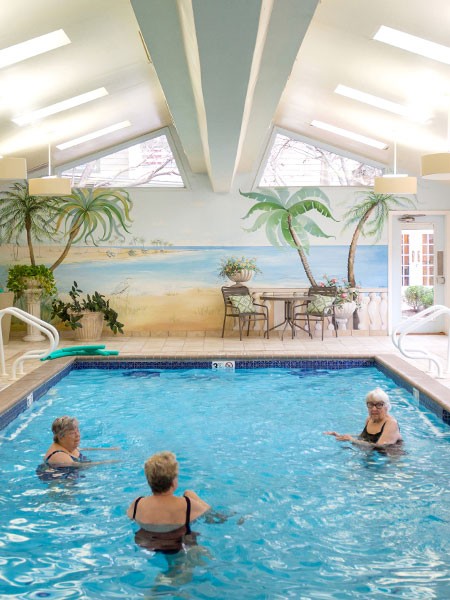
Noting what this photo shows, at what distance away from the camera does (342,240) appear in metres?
13.4

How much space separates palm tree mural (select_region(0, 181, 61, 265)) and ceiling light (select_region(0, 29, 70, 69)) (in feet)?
19.4

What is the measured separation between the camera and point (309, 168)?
1335cm

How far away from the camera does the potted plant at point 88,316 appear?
12.3 metres

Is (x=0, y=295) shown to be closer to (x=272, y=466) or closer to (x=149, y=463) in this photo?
(x=272, y=466)

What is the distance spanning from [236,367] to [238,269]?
2.78 meters

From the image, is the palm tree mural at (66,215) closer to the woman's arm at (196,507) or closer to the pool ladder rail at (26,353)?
the pool ladder rail at (26,353)

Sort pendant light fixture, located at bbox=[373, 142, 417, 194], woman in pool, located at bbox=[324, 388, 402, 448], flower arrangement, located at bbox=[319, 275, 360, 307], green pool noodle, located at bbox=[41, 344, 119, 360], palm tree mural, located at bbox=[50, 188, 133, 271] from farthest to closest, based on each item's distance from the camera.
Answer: palm tree mural, located at bbox=[50, 188, 133, 271], flower arrangement, located at bbox=[319, 275, 360, 307], green pool noodle, located at bbox=[41, 344, 119, 360], pendant light fixture, located at bbox=[373, 142, 417, 194], woman in pool, located at bbox=[324, 388, 402, 448]

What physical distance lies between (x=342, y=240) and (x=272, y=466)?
774 cm

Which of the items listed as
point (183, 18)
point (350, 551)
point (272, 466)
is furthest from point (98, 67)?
point (350, 551)

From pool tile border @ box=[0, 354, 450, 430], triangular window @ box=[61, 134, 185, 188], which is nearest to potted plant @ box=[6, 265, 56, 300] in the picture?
triangular window @ box=[61, 134, 185, 188]

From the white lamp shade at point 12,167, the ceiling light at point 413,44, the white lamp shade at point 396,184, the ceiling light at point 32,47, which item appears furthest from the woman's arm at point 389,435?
the white lamp shade at point 396,184

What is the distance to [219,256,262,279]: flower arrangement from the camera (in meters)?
13.1

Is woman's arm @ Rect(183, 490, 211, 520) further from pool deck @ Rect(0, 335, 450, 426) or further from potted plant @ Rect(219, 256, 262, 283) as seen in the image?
potted plant @ Rect(219, 256, 262, 283)

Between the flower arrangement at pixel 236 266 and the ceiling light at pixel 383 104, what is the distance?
4076mm
